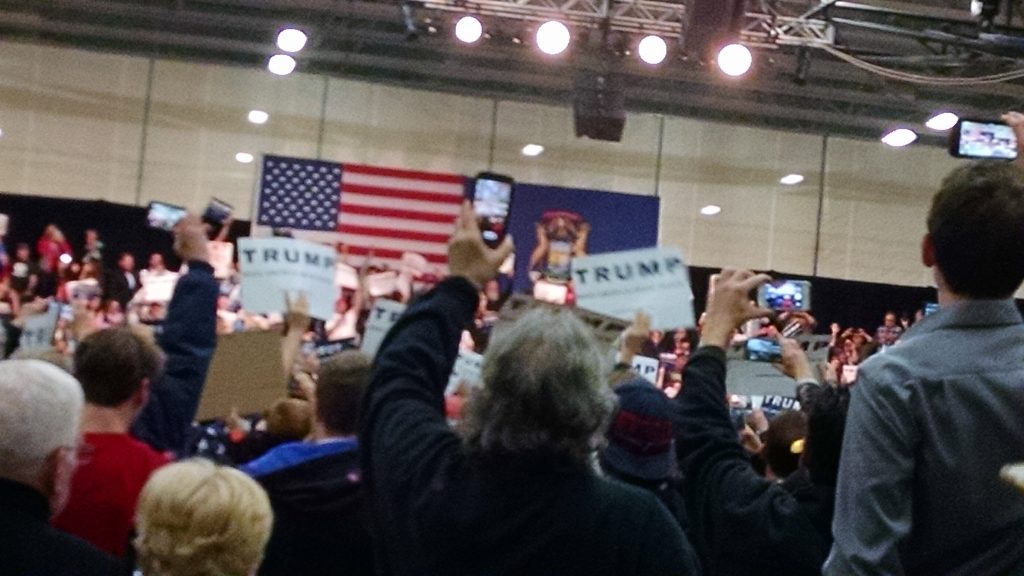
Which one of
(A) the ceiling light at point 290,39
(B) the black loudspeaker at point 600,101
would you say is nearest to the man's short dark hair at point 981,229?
(A) the ceiling light at point 290,39

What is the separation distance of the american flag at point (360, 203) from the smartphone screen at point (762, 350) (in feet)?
25.3

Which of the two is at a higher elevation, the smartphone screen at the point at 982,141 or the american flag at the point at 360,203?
the american flag at the point at 360,203

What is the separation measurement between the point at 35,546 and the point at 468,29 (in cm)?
925

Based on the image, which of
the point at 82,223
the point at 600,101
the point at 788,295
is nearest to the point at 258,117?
the point at 82,223

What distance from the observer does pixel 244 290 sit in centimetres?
465

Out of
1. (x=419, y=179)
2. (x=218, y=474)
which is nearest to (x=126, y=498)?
(x=218, y=474)

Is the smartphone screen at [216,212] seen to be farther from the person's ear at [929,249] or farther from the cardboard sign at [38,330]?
the person's ear at [929,249]

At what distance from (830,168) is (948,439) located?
601 inches

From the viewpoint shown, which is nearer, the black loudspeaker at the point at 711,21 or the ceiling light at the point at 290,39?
the black loudspeaker at the point at 711,21

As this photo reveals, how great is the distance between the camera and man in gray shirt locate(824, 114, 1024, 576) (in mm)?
1839

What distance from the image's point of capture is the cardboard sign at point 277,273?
467 centimetres

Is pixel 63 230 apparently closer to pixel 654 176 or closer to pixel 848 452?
pixel 654 176

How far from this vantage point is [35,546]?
202cm

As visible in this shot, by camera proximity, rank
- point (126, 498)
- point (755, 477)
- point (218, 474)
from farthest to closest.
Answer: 1. point (126, 498)
2. point (755, 477)
3. point (218, 474)
